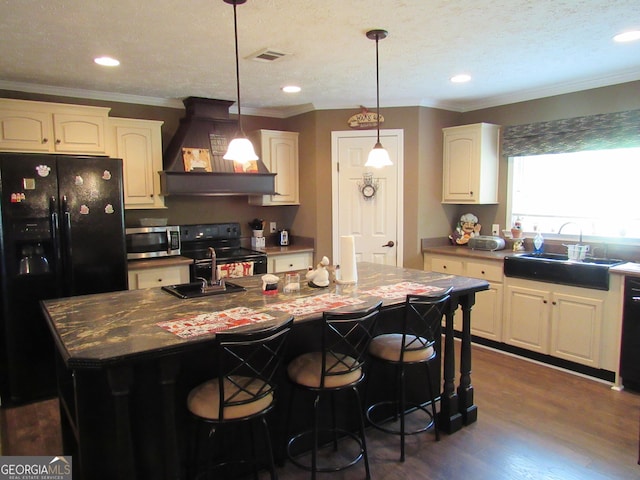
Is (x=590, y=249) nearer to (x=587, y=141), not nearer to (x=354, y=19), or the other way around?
(x=587, y=141)

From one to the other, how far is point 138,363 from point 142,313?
479 millimetres

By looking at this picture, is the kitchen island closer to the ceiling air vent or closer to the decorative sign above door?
the ceiling air vent

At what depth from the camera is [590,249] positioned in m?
4.03

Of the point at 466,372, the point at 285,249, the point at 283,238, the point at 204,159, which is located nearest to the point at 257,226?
the point at 283,238

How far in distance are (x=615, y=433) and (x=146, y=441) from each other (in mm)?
2696

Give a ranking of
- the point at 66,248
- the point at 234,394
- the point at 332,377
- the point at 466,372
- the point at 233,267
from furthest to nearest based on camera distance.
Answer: the point at 233,267
the point at 66,248
the point at 466,372
the point at 332,377
the point at 234,394

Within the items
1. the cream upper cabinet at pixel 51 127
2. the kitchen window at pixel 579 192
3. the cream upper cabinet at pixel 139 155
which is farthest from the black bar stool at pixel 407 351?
the cream upper cabinet at pixel 51 127

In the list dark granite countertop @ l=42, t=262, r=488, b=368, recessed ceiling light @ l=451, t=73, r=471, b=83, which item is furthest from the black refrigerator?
recessed ceiling light @ l=451, t=73, r=471, b=83

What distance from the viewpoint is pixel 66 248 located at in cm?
344

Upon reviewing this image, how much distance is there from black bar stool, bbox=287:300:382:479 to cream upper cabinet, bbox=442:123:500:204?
2.57 m

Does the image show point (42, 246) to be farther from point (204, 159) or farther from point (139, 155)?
point (204, 159)

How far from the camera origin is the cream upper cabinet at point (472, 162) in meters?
4.54

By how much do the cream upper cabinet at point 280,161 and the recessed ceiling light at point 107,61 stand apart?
5.97 feet

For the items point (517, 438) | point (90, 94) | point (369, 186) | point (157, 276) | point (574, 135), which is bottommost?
point (517, 438)
